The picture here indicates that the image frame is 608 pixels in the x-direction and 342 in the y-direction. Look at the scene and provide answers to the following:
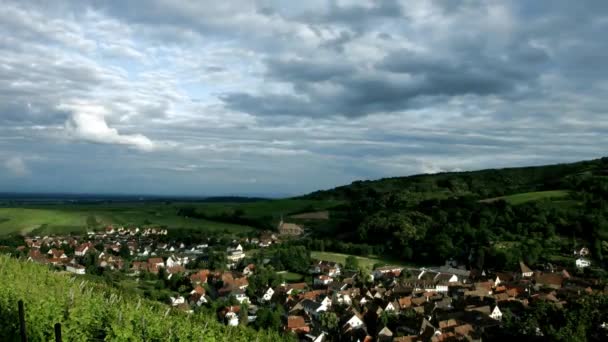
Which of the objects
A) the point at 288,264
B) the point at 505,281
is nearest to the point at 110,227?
the point at 288,264

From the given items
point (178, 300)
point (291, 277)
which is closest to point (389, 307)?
point (178, 300)

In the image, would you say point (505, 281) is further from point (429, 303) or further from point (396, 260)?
point (396, 260)

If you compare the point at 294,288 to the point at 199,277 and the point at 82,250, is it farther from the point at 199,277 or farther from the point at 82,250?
the point at 82,250

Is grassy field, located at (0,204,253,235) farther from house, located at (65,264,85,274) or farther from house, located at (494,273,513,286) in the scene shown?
house, located at (494,273,513,286)

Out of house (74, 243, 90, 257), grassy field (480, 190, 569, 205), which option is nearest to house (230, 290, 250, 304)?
house (74, 243, 90, 257)

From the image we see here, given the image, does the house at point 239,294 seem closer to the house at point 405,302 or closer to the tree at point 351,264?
the house at point 405,302
